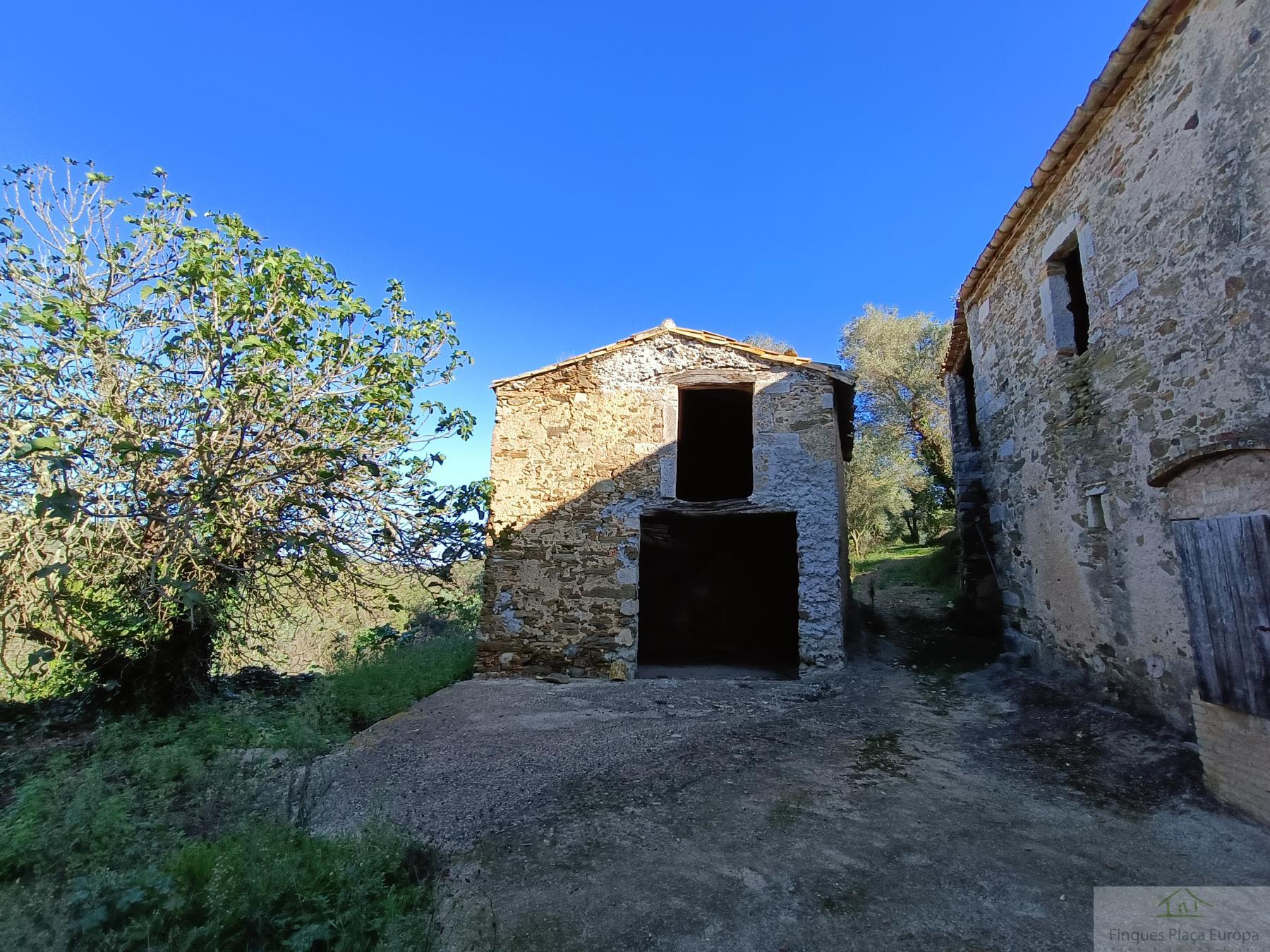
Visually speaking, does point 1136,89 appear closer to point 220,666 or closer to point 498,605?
point 498,605

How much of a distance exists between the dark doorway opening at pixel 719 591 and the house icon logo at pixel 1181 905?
25.0ft

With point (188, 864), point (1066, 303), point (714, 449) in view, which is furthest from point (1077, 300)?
point (188, 864)

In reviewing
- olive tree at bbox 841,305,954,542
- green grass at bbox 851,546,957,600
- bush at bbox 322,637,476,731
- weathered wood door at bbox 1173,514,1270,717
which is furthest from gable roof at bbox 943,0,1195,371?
olive tree at bbox 841,305,954,542

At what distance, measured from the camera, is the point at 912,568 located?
1605 cm

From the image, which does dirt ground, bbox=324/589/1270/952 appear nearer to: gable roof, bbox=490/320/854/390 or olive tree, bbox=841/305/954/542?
gable roof, bbox=490/320/854/390

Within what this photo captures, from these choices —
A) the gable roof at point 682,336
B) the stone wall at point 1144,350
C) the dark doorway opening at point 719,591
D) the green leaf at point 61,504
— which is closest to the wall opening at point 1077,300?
the stone wall at point 1144,350

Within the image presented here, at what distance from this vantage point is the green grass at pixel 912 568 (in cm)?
1332

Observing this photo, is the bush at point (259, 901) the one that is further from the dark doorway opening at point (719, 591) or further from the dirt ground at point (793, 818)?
the dark doorway opening at point (719, 591)

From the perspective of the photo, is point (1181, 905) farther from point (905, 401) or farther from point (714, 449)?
point (905, 401)

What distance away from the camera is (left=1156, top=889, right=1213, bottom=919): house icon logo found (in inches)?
101

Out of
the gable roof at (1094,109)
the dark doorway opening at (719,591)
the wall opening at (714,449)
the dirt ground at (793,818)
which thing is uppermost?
the gable roof at (1094,109)

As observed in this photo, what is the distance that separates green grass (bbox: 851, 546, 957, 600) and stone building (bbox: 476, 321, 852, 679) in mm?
5734

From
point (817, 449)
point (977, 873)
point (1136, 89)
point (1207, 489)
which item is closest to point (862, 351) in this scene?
point (817, 449)

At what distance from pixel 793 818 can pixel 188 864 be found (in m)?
3.07
